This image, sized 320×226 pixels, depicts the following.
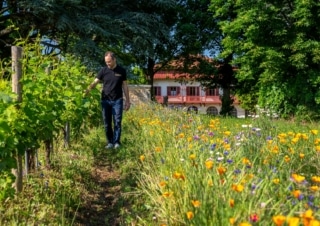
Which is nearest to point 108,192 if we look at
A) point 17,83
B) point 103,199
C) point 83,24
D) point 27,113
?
point 103,199

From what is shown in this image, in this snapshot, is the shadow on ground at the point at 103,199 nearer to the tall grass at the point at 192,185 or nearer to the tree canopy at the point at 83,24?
the tall grass at the point at 192,185

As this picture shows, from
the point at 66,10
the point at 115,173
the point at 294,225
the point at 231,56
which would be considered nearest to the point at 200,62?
the point at 231,56

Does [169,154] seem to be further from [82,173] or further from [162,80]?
[162,80]

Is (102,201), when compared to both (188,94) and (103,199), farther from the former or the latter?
(188,94)

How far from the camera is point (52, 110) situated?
421 cm

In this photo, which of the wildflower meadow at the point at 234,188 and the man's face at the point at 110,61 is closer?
the wildflower meadow at the point at 234,188

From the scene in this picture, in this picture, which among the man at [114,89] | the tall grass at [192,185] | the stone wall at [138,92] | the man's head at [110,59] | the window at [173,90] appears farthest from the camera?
the window at [173,90]

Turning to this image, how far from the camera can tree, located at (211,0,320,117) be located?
17797mm

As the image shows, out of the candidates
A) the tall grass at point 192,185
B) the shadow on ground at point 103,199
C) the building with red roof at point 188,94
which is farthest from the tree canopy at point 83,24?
the building with red roof at point 188,94

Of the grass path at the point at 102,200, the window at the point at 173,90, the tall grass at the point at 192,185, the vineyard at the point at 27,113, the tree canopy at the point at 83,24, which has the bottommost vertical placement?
the grass path at the point at 102,200

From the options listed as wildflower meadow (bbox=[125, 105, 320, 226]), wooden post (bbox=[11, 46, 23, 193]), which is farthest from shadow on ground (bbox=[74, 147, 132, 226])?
wooden post (bbox=[11, 46, 23, 193])

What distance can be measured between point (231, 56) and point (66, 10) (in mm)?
13652

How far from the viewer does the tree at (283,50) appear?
17.8 meters

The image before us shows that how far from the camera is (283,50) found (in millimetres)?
18719
